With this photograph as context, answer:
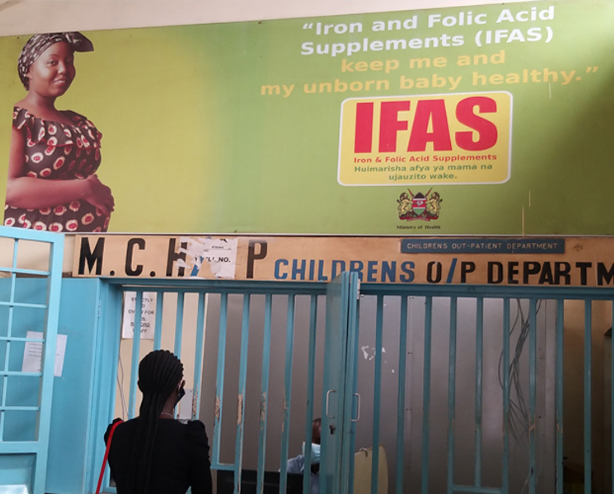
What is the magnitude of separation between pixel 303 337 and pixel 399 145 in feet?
6.32

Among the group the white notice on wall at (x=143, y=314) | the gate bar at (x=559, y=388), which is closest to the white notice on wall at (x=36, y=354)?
the white notice on wall at (x=143, y=314)

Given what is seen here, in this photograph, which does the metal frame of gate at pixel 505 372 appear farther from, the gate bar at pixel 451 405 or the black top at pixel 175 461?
the black top at pixel 175 461

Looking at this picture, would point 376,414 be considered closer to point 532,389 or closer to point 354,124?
point 532,389

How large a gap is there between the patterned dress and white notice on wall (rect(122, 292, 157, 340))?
0.72 metres

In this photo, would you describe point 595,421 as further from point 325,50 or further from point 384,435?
point 325,50

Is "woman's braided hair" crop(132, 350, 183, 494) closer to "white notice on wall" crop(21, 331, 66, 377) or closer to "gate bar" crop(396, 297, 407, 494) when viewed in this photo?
"gate bar" crop(396, 297, 407, 494)

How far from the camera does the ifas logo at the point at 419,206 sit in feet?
12.9

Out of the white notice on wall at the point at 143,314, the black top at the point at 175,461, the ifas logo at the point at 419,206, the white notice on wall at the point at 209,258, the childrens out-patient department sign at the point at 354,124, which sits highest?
the childrens out-patient department sign at the point at 354,124

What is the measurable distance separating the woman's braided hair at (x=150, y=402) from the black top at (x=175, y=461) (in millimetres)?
26

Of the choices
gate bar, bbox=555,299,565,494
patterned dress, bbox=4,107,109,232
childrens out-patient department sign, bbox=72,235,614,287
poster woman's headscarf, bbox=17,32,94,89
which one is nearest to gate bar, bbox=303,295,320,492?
childrens out-patient department sign, bbox=72,235,614,287

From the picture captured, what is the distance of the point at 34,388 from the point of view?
4.14 metres

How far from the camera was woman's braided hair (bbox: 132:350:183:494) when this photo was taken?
241 centimetres

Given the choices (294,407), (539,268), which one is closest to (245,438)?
(294,407)

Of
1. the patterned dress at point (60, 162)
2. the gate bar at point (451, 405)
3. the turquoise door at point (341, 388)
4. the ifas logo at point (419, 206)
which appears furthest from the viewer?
the patterned dress at point (60, 162)
